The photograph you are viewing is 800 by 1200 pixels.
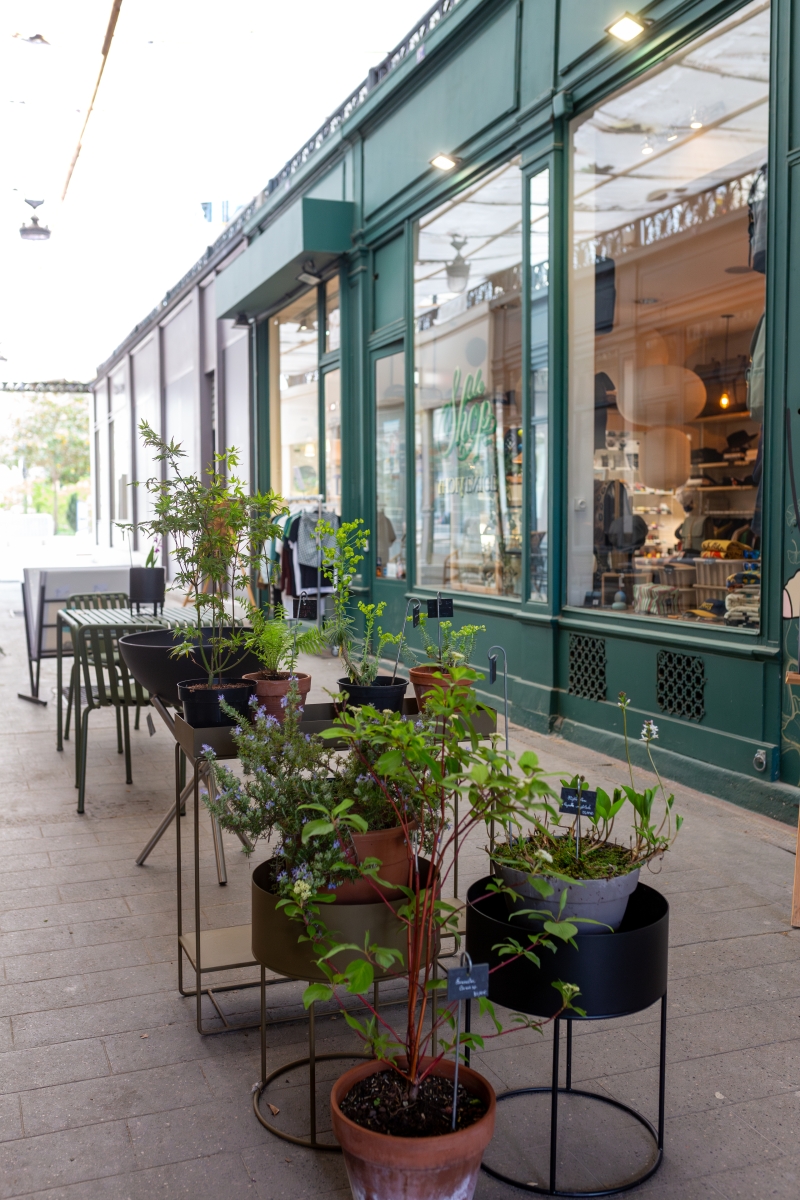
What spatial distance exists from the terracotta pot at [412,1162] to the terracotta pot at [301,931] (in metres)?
0.34

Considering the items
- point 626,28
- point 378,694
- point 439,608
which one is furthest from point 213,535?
point 626,28

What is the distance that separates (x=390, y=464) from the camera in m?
Result: 8.36

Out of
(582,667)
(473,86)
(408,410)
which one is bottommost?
(582,667)

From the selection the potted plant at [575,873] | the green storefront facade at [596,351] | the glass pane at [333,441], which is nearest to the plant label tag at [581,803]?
the potted plant at [575,873]

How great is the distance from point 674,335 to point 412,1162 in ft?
20.4

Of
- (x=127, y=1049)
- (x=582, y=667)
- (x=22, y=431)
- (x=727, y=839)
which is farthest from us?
(x=22, y=431)

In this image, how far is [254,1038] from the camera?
8.13ft

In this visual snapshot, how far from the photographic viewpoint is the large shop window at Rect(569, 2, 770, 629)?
4629mm

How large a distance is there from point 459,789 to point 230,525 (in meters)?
1.28

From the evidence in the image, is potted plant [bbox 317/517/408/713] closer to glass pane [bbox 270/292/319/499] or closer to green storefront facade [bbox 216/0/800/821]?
green storefront facade [bbox 216/0/800/821]

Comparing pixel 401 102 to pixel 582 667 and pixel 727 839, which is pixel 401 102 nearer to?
pixel 582 667

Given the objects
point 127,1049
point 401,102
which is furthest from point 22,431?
point 127,1049

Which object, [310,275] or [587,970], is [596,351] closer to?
[310,275]

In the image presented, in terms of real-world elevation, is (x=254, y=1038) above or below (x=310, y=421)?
below
